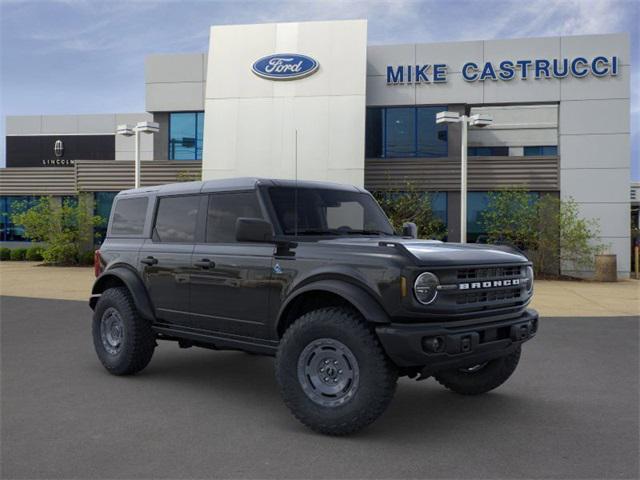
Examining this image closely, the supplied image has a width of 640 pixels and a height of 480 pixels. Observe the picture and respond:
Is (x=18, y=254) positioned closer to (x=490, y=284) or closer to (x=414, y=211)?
(x=414, y=211)

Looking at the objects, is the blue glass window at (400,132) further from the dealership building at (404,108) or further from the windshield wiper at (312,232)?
the windshield wiper at (312,232)

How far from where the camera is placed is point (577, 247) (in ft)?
68.3

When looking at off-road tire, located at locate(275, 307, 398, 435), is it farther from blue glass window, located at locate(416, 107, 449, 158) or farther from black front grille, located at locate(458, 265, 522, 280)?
blue glass window, located at locate(416, 107, 449, 158)

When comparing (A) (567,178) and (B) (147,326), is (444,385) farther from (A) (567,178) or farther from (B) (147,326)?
(A) (567,178)

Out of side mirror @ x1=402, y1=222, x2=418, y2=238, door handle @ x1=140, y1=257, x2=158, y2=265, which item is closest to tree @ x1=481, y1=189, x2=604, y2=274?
side mirror @ x1=402, y1=222, x2=418, y2=238

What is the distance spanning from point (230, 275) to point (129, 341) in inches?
63.5

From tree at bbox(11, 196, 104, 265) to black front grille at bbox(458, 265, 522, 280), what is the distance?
2218 centimetres

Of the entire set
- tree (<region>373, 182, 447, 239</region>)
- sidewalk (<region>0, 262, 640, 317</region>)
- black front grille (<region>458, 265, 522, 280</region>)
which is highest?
tree (<region>373, 182, 447, 239</region>)

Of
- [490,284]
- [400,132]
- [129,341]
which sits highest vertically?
[400,132]

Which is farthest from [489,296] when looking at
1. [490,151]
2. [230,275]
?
[490,151]

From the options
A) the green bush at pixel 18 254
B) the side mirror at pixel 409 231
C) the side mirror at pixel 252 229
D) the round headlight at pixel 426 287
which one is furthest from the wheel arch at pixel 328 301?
the green bush at pixel 18 254

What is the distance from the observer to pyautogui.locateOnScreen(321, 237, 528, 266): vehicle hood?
426cm

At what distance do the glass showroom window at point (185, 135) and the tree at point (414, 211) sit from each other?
846cm

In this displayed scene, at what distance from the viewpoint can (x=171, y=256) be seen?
228 inches
